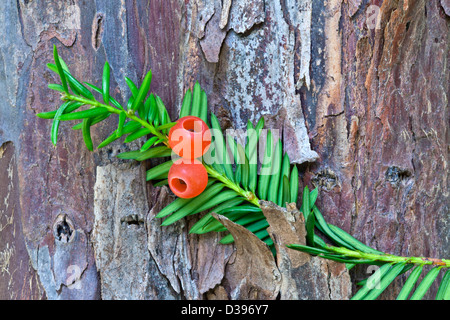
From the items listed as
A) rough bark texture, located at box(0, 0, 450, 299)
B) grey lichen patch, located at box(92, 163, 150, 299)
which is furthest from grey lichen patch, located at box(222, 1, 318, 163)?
grey lichen patch, located at box(92, 163, 150, 299)

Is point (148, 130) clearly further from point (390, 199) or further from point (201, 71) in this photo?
point (390, 199)

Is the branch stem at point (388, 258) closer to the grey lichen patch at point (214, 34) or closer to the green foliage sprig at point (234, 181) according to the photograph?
the green foliage sprig at point (234, 181)

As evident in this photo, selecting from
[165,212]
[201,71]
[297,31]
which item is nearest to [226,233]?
[165,212]

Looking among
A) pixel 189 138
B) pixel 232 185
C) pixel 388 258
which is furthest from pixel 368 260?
pixel 189 138

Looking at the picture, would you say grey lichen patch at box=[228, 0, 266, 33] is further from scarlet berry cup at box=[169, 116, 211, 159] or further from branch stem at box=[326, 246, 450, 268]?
branch stem at box=[326, 246, 450, 268]

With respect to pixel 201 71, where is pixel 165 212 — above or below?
below

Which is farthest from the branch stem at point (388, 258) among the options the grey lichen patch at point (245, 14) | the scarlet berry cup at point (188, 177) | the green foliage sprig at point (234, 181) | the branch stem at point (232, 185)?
the grey lichen patch at point (245, 14)

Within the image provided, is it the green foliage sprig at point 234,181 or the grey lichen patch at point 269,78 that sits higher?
the grey lichen patch at point 269,78
